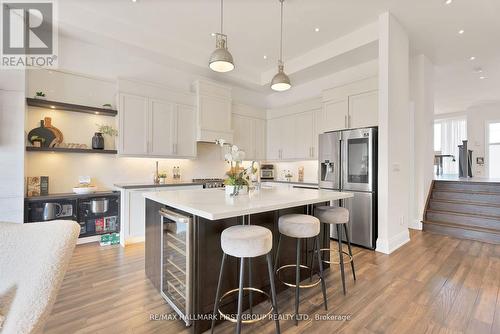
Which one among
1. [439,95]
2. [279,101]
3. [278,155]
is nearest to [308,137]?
[278,155]

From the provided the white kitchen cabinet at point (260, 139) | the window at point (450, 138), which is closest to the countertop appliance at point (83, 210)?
the white kitchen cabinet at point (260, 139)

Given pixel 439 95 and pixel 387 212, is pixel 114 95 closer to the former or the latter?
pixel 387 212

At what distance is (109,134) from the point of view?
396cm

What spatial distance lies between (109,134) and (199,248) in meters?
3.19

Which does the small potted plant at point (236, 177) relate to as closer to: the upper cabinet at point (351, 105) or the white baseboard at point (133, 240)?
the white baseboard at point (133, 240)

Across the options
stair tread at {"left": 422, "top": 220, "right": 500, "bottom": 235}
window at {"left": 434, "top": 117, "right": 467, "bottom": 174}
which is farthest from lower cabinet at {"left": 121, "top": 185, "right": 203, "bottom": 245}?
window at {"left": 434, "top": 117, "right": 467, "bottom": 174}

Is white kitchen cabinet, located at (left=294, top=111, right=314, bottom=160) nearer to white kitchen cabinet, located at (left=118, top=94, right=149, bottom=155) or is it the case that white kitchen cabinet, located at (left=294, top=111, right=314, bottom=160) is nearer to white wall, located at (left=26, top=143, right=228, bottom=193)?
white wall, located at (left=26, top=143, right=228, bottom=193)

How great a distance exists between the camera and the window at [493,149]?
823 centimetres

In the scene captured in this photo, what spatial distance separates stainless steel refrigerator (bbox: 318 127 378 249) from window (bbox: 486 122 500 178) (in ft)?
26.3

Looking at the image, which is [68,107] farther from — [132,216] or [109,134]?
[132,216]

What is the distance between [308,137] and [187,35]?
9.83 ft

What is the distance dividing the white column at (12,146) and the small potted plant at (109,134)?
0.99 m

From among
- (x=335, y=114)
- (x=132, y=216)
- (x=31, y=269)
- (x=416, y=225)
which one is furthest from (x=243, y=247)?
(x=416, y=225)

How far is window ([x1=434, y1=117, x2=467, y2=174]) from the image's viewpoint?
1080cm
